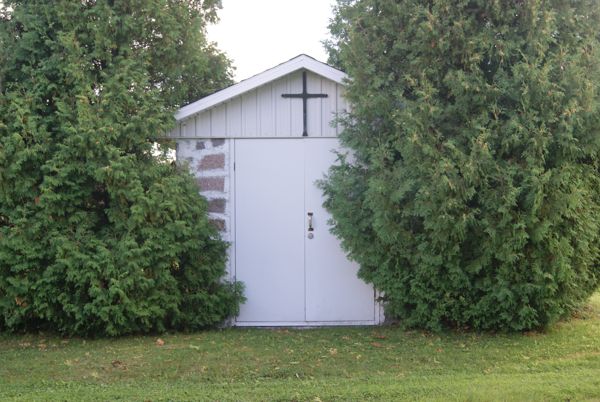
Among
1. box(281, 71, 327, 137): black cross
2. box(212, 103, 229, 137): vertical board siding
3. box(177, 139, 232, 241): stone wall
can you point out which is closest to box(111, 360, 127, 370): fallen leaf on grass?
box(177, 139, 232, 241): stone wall

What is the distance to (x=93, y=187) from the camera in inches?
286

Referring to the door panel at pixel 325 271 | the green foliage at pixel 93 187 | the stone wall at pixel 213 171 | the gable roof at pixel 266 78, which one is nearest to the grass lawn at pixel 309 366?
the door panel at pixel 325 271

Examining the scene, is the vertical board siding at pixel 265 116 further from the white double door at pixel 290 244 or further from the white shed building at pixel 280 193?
the white double door at pixel 290 244

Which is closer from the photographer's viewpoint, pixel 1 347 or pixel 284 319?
pixel 1 347

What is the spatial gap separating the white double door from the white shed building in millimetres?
13

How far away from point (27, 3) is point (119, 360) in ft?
14.3

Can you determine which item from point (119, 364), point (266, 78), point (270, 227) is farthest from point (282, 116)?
point (119, 364)

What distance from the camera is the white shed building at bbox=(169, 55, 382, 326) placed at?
7906 millimetres

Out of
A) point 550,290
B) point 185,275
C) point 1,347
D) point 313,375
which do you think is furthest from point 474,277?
point 1,347

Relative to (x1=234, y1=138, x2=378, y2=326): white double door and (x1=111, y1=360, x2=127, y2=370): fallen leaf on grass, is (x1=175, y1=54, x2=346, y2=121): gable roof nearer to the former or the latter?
(x1=234, y1=138, x2=378, y2=326): white double door

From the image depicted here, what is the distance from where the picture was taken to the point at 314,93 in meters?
7.93

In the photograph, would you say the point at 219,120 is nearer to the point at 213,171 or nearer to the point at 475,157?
the point at 213,171

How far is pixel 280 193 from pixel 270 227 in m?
0.46

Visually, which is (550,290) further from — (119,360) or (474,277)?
(119,360)
